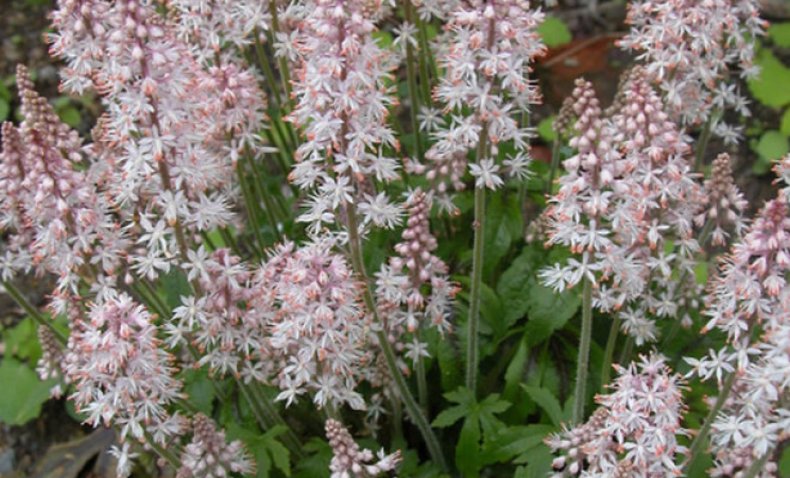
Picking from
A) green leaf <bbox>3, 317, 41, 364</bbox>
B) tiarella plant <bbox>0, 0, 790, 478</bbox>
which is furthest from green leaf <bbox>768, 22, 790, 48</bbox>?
green leaf <bbox>3, 317, 41, 364</bbox>

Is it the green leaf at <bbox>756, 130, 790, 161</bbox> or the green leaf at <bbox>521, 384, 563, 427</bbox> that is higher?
the green leaf at <bbox>521, 384, 563, 427</bbox>

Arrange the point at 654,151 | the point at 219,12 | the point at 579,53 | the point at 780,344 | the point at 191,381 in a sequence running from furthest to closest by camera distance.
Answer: the point at 579,53
the point at 191,381
the point at 219,12
the point at 654,151
the point at 780,344

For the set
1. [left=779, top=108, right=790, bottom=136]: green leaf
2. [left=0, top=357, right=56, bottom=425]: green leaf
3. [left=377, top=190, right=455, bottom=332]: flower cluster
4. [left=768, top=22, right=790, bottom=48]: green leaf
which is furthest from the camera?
[left=768, top=22, right=790, bottom=48]: green leaf

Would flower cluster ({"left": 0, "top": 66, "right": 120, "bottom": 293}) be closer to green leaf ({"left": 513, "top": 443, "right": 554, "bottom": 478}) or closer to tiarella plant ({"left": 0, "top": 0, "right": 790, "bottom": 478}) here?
tiarella plant ({"left": 0, "top": 0, "right": 790, "bottom": 478})

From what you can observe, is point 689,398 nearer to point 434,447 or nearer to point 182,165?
point 434,447

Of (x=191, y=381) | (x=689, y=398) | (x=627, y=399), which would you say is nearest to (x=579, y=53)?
(x=689, y=398)

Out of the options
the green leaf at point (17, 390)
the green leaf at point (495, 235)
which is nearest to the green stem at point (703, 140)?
the green leaf at point (495, 235)
